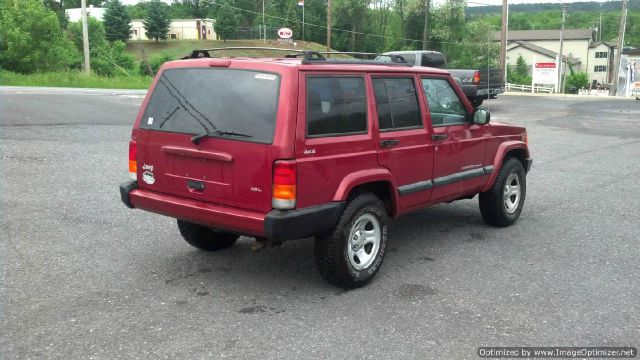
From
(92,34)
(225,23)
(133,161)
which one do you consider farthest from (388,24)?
(133,161)

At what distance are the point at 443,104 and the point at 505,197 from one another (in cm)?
151

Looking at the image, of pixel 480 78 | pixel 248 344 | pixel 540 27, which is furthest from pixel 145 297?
pixel 540 27

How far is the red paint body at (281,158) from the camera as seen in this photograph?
13.9ft

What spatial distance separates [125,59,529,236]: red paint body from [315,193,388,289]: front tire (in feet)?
0.61

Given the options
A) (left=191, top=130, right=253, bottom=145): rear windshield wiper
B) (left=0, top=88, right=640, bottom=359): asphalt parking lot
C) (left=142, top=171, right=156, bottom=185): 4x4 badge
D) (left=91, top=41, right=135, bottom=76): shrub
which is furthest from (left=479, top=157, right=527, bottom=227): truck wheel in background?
(left=91, top=41, right=135, bottom=76): shrub

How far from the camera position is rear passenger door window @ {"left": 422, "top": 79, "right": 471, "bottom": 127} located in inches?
222

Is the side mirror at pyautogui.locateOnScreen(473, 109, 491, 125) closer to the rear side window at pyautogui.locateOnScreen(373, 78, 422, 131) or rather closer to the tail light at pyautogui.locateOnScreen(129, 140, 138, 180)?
the rear side window at pyautogui.locateOnScreen(373, 78, 422, 131)

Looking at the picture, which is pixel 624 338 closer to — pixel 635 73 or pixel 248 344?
pixel 248 344

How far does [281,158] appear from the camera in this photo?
163 inches

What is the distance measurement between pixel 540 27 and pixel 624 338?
478 feet

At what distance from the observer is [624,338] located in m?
3.93

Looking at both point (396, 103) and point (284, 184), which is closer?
point (284, 184)

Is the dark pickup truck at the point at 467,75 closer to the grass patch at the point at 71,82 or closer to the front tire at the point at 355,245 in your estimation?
the front tire at the point at 355,245

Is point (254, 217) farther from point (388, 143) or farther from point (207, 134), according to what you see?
point (388, 143)
